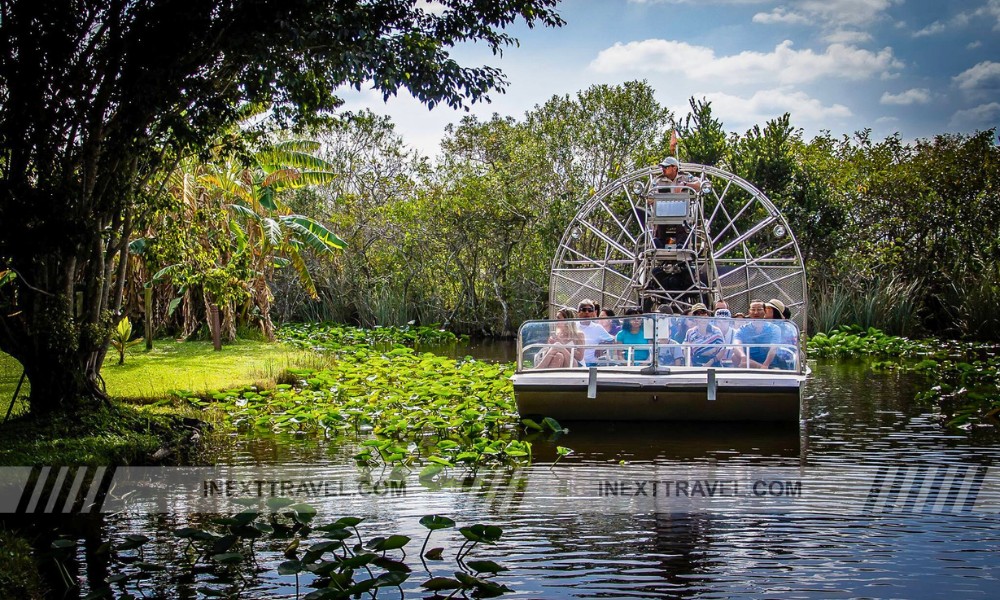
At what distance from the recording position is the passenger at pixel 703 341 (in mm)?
12102

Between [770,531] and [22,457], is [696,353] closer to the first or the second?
[770,531]

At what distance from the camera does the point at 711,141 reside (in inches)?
1133

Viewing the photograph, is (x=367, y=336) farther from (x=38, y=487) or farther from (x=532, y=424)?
(x=38, y=487)

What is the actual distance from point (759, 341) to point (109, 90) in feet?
27.7

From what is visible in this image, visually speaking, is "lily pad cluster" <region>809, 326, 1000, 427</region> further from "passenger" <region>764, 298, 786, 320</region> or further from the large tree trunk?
the large tree trunk

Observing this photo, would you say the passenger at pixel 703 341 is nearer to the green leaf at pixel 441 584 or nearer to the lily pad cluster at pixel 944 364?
the lily pad cluster at pixel 944 364

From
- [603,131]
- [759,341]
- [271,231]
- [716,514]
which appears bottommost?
[716,514]

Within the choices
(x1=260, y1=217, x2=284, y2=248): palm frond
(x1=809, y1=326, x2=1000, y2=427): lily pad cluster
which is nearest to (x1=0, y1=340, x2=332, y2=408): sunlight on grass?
(x1=260, y1=217, x2=284, y2=248): palm frond

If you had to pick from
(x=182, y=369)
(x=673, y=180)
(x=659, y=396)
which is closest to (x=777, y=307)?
(x=659, y=396)

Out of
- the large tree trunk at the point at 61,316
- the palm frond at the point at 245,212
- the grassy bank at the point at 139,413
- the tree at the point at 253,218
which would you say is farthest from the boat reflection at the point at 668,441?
the palm frond at the point at 245,212

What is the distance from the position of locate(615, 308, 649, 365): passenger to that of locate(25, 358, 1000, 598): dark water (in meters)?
0.93

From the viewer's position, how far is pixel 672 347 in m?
12.0

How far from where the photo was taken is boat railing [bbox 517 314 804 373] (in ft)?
39.6

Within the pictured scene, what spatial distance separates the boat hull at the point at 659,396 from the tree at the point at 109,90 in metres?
3.84
